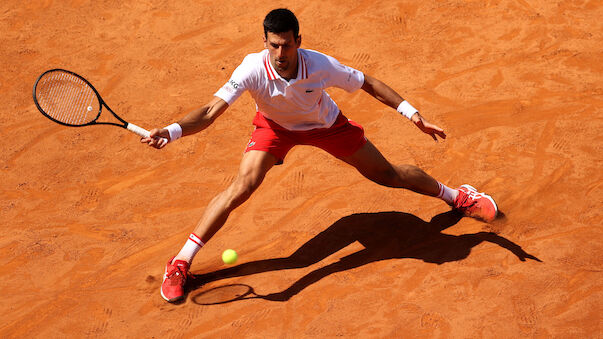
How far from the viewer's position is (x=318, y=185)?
577 cm

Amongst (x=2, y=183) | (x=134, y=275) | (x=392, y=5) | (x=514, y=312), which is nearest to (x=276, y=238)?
(x=134, y=275)

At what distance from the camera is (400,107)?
15.5 feet

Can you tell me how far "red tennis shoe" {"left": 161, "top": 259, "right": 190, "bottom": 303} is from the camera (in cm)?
469

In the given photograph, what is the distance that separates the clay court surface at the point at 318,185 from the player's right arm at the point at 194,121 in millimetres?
1239

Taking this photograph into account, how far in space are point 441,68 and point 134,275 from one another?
3.87m

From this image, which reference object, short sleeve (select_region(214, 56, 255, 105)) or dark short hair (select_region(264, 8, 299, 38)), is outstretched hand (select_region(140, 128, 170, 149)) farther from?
dark short hair (select_region(264, 8, 299, 38))

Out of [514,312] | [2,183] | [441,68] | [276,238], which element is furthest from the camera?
[441,68]

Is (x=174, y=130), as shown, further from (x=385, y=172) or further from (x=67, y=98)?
(x=385, y=172)

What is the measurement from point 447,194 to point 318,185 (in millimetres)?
1139

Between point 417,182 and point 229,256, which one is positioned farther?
point 417,182

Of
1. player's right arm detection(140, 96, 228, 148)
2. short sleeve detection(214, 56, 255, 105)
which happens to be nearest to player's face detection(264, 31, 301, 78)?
short sleeve detection(214, 56, 255, 105)

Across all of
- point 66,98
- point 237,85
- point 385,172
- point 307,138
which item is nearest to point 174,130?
point 237,85

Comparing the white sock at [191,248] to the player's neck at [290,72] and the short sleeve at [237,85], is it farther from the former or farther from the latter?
the player's neck at [290,72]

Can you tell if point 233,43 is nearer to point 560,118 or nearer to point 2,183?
point 2,183
